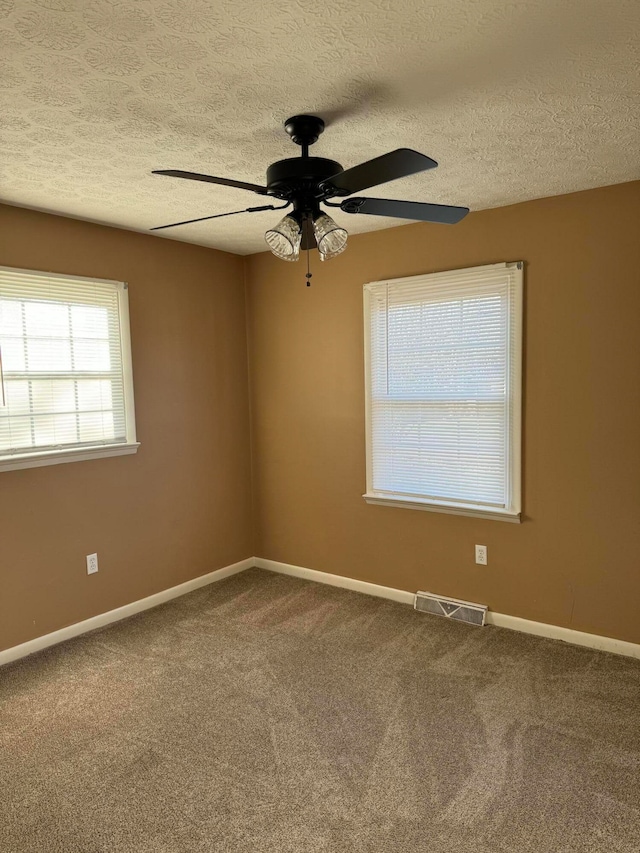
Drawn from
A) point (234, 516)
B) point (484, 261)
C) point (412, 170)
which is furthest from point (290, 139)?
point (234, 516)

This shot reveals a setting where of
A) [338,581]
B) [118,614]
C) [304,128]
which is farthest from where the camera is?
[338,581]

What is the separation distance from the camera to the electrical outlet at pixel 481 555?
11.1ft

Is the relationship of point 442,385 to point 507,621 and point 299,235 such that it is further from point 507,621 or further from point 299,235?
point 299,235

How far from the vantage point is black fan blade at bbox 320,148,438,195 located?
1542 mm

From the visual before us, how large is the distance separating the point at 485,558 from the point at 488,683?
82cm

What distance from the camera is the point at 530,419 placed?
10.4ft

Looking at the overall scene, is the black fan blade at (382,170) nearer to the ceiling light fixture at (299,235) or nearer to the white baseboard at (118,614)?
the ceiling light fixture at (299,235)

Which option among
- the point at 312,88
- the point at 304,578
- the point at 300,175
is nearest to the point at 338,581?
the point at 304,578

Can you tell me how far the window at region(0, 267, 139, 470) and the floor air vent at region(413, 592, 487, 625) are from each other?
6.93ft

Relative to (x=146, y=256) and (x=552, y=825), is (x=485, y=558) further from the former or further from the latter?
(x=146, y=256)

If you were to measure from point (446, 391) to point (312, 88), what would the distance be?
6.64 ft

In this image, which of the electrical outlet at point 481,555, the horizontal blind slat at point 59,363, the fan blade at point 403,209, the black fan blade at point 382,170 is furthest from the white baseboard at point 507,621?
the black fan blade at point 382,170

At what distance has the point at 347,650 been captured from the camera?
10.1ft

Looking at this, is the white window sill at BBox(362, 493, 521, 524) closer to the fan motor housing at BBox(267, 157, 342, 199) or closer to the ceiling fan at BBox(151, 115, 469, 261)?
the ceiling fan at BBox(151, 115, 469, 261)
